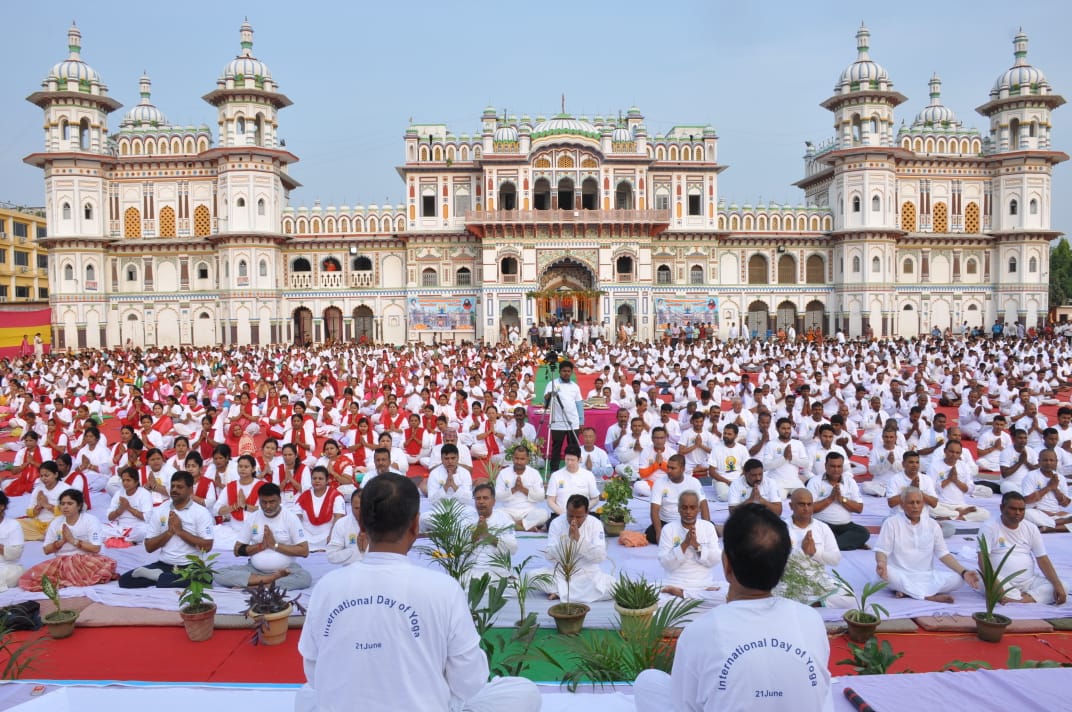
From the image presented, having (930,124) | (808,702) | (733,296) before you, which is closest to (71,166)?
(733,296)

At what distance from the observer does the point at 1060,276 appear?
2050 inches

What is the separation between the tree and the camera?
51375 millimetres

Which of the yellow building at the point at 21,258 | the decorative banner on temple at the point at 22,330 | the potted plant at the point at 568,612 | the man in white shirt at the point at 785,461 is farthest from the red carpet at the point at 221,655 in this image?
the yellow building at the point at 21,258

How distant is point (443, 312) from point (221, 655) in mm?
31499

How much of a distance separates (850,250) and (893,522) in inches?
1308

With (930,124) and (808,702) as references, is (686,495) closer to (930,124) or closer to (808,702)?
(808,702)

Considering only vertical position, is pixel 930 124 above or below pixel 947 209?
above

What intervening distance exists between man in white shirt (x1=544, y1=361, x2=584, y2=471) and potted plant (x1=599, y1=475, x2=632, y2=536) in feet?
6.13

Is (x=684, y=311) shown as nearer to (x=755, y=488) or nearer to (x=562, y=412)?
(x=562, y=412)

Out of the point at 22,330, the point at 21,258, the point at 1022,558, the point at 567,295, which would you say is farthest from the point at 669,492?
the point at 21,258

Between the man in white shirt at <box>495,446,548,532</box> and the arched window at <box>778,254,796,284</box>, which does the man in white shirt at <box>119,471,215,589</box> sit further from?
the arched window at <box>778,254,796,284</box>

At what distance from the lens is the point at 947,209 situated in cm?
3797

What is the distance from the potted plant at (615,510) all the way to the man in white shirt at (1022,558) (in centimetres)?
345

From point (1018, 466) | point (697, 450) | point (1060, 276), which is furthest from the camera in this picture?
point (1060, 276)
